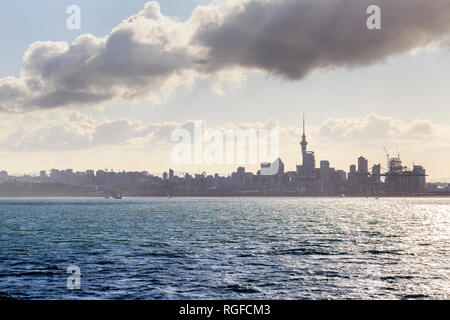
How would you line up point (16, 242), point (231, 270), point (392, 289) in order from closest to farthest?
point (392, 289) < point (231, 270) < point (16, 242)

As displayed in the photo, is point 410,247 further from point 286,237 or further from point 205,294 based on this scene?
point 205,294

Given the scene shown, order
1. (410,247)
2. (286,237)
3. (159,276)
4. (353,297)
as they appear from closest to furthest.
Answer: (353,297) < (159,276) < (410,247) < (286,237)

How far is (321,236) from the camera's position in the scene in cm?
9788

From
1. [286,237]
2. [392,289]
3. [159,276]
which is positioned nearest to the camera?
[392,289]

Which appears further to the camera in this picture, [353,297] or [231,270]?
[231,270]

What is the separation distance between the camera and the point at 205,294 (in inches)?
1571

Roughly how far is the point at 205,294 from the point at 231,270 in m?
12.5

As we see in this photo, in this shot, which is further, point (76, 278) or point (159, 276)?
point (159, 276)
